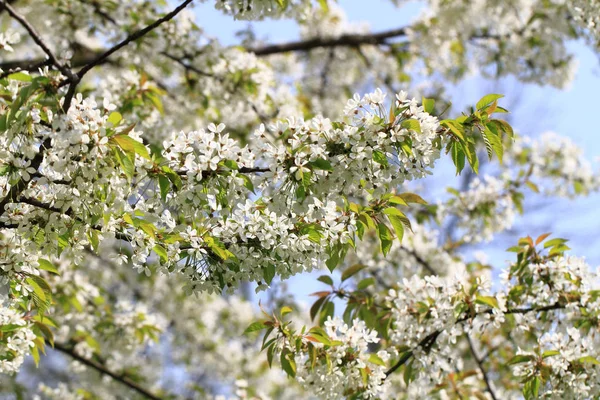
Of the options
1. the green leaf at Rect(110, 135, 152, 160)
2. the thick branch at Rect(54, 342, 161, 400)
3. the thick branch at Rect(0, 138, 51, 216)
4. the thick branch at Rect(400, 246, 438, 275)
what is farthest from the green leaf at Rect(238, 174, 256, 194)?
the thick branch at Rect(400, 246, 438, 275)

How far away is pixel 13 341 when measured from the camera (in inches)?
115

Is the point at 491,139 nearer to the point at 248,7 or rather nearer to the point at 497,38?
the point at 248,7

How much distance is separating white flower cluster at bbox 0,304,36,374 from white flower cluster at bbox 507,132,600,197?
5.38 metres

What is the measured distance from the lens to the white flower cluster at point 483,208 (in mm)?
5766

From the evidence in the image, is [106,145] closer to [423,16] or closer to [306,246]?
[306,246]

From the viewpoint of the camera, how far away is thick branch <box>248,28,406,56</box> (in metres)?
7.04

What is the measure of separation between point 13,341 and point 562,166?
19.1ft

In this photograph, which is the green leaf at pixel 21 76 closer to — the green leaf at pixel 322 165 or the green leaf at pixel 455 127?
the green leaf at pixel 322 165

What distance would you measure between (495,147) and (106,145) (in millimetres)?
1437

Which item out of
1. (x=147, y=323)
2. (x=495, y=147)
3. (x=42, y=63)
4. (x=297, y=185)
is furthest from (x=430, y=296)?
(x=147, y=323)

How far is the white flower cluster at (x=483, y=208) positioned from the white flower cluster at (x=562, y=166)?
3.72ft

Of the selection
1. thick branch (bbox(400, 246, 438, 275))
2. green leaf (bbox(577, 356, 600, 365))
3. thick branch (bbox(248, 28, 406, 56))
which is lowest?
green leaf (bbox(577, 356, 600, 365))

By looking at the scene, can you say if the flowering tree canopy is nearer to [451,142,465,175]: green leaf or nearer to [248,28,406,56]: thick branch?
[451,142,465,175]: green leaf

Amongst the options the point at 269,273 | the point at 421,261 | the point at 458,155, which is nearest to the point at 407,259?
the point at 421,261
